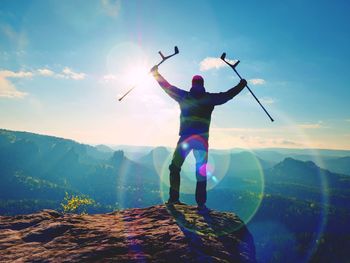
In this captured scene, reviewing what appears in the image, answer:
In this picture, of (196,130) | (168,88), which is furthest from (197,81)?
(196,130)

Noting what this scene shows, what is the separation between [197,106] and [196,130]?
1018 mm

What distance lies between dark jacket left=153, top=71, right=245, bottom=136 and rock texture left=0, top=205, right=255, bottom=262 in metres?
3.44

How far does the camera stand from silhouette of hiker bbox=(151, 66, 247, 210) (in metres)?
12.0

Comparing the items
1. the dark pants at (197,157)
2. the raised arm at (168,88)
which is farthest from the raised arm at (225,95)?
the dark pants at (197,157)

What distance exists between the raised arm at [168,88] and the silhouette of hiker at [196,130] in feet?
0.14

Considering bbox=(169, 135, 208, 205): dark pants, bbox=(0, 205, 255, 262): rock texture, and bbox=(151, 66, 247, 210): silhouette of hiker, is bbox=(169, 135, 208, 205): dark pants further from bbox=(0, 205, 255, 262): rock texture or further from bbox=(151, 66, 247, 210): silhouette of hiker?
bbox=(0, 205, 255, 262): rock texture

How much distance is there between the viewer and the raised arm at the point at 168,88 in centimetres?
1242

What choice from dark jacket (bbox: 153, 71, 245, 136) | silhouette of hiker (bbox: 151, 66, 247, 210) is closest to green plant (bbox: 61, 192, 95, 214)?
silhouette of hiker (bbox: 151, 66, 247, 210)

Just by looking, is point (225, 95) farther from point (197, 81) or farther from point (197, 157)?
point (197, 157)

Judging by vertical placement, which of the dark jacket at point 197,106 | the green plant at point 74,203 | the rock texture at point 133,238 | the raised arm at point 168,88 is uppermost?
the raised arm at point 168,88

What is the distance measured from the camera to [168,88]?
501 inches

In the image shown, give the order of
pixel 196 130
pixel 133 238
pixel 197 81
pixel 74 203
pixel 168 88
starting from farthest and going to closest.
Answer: pixel 74 203, pixel 168 88, pixel 197 81, pixel 196 130, pixel 133 238

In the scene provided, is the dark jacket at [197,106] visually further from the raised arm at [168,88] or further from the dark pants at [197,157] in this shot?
the dark pants at [197,157]

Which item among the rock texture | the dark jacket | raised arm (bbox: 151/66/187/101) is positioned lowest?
the rock texture
